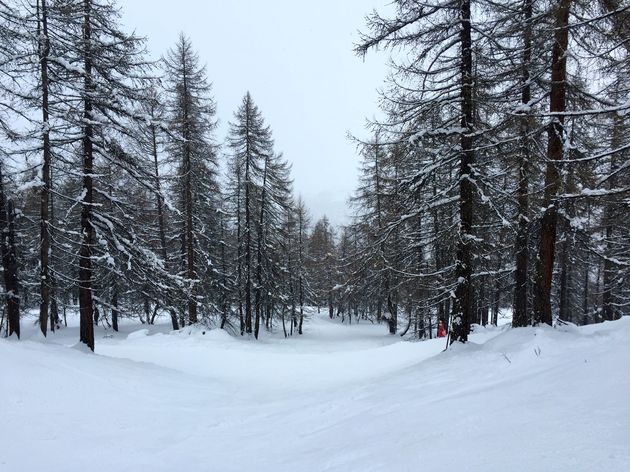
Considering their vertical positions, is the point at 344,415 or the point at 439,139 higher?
the point at 439,139

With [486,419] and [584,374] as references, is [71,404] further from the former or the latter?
[584,374]

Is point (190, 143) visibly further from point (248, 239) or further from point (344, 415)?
point (344, 415)

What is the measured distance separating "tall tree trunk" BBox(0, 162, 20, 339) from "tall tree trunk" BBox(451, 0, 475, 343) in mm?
11455

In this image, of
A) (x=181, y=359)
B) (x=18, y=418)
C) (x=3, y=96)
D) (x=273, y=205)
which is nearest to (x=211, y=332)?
(x=181, y=359)

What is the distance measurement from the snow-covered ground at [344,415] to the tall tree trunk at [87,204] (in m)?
1.31

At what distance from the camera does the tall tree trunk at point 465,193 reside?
913 cm

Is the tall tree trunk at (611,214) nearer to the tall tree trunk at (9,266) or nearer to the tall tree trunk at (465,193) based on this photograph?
the tall tree trunk at (465,193)

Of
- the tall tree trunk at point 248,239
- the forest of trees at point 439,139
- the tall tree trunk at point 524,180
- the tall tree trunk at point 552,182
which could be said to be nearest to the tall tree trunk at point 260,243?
Answer: the tall tree trunk at point 248,239

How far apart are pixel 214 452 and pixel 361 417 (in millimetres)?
2063

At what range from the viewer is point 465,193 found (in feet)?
30.9

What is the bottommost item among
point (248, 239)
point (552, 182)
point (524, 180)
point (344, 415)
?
point (344, 415)

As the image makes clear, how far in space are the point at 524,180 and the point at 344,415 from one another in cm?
833

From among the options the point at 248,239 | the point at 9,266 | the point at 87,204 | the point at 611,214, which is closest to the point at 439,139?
the point at 611,214

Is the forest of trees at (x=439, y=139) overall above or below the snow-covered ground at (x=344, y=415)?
above
